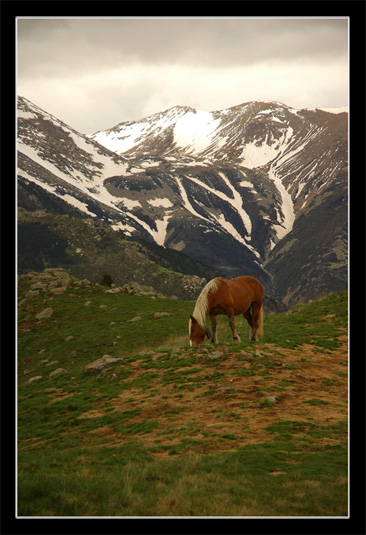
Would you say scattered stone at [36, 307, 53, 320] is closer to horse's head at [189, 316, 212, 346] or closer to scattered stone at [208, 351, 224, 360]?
horse's head at [189, 316, 212, 346]

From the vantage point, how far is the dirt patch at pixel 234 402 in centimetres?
1460

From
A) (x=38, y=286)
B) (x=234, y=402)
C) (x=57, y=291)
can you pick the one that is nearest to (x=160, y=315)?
(x=57, y=291)

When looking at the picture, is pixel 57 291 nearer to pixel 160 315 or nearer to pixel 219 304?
pixel 160 315

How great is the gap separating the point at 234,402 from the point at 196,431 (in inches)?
104

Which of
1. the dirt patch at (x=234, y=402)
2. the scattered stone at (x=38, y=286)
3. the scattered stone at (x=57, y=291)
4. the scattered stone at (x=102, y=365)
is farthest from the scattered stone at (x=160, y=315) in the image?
the dirt patch at (x=234, y=402)

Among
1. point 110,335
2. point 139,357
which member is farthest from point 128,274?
point 139,357

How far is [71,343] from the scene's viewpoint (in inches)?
1453

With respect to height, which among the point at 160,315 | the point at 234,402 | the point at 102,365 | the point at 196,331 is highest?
the point at 196,331

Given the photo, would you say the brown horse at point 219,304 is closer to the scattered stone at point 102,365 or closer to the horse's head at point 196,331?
the horse's head at point 196,331

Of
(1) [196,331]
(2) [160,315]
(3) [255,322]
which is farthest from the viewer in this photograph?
(2) [160,315]

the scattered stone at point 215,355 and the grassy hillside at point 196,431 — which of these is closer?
the grassy hillside at point 196,431

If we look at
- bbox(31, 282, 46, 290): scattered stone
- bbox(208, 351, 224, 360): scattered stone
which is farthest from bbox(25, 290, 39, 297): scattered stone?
bbox(208, 351, 224, 360): scattered stone

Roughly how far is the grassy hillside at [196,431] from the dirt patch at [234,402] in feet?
0.18

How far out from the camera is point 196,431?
49.5 feet
